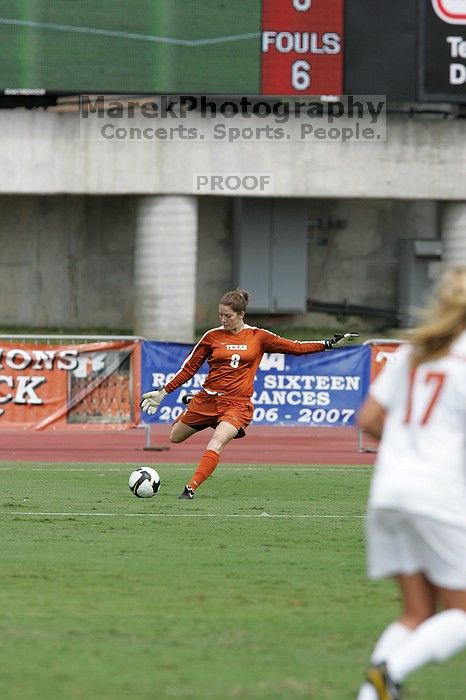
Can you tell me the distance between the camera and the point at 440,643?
5.40 metres

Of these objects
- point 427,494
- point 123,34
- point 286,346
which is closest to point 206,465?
point 286,346

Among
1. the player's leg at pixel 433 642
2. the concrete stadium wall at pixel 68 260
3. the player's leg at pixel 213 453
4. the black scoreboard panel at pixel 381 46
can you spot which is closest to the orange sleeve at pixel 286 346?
the player's leg at pixel 213 453

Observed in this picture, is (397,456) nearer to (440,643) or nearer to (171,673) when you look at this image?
(440,643)

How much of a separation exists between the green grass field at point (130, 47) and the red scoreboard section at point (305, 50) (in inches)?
10.8

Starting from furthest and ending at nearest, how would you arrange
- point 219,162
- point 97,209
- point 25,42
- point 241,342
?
point 97,209
point 219,162
point 25,42
point 241,342

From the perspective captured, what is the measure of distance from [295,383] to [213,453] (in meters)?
7.59

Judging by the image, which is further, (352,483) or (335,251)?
(335,251)

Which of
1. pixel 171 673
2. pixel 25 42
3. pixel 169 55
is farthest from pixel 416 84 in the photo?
pixel 171 673

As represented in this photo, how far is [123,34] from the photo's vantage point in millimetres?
29781

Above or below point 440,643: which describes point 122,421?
below

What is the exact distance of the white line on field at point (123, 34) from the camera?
96.9ft

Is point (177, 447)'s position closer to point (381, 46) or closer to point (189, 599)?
point (381, 46)

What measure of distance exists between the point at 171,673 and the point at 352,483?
34.0ft

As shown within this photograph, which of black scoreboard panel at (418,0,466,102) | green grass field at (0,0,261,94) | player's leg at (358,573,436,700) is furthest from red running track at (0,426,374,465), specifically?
player's leg at (358,573,436,700)
